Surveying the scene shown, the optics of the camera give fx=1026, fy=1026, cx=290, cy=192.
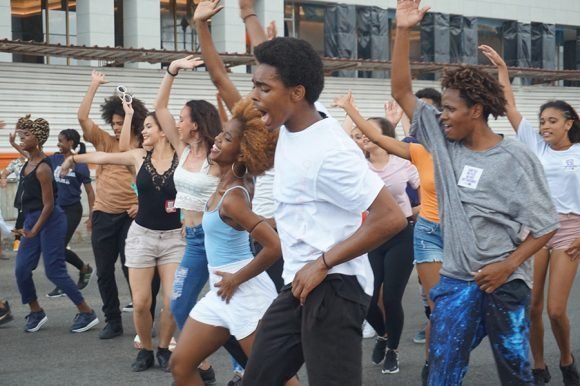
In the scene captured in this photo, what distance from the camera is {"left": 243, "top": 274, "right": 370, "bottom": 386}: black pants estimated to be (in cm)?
407

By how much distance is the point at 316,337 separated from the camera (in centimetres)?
409

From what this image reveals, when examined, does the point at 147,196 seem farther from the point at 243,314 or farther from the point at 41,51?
the point at 41,51

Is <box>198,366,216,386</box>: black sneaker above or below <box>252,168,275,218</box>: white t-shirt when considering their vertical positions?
below

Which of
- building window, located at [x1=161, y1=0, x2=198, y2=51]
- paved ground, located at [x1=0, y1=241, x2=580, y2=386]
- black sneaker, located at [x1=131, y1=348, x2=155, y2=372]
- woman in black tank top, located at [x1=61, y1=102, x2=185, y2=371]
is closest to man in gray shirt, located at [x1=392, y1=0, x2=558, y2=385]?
paved ground, located at [x1=0, y1=241, x2=580, y2=386]

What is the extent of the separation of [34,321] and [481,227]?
5324 millimetres

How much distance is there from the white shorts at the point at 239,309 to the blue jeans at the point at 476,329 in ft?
3.09

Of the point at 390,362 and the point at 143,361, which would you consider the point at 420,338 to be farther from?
the point at 143,361

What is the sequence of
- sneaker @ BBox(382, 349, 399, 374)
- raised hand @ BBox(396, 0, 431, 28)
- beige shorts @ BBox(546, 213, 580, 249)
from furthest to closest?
sneaker @ BBox(382, 349, 399, 374) → beige shorts @ BBox(546, 213, 580, 249) → raised hand @ BBox(396, 0, 431, 28)

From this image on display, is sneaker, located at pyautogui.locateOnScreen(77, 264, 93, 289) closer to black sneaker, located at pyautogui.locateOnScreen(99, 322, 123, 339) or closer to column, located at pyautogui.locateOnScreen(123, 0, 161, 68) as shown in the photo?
black sneaker, located at pyautogui.locateOnScreen(99, 322, 123, 339)

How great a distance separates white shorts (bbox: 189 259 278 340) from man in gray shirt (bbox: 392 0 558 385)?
94cm

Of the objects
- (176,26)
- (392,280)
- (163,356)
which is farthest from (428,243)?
(176,26)

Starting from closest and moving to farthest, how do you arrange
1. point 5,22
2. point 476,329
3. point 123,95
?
point 476,329 → point 123,95 → point 5,22

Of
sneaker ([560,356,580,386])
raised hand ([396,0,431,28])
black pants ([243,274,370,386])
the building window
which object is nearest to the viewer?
black pants ([243,274,370,386])

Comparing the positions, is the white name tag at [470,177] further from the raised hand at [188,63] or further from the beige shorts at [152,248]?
the beige shorts at [152,248]
